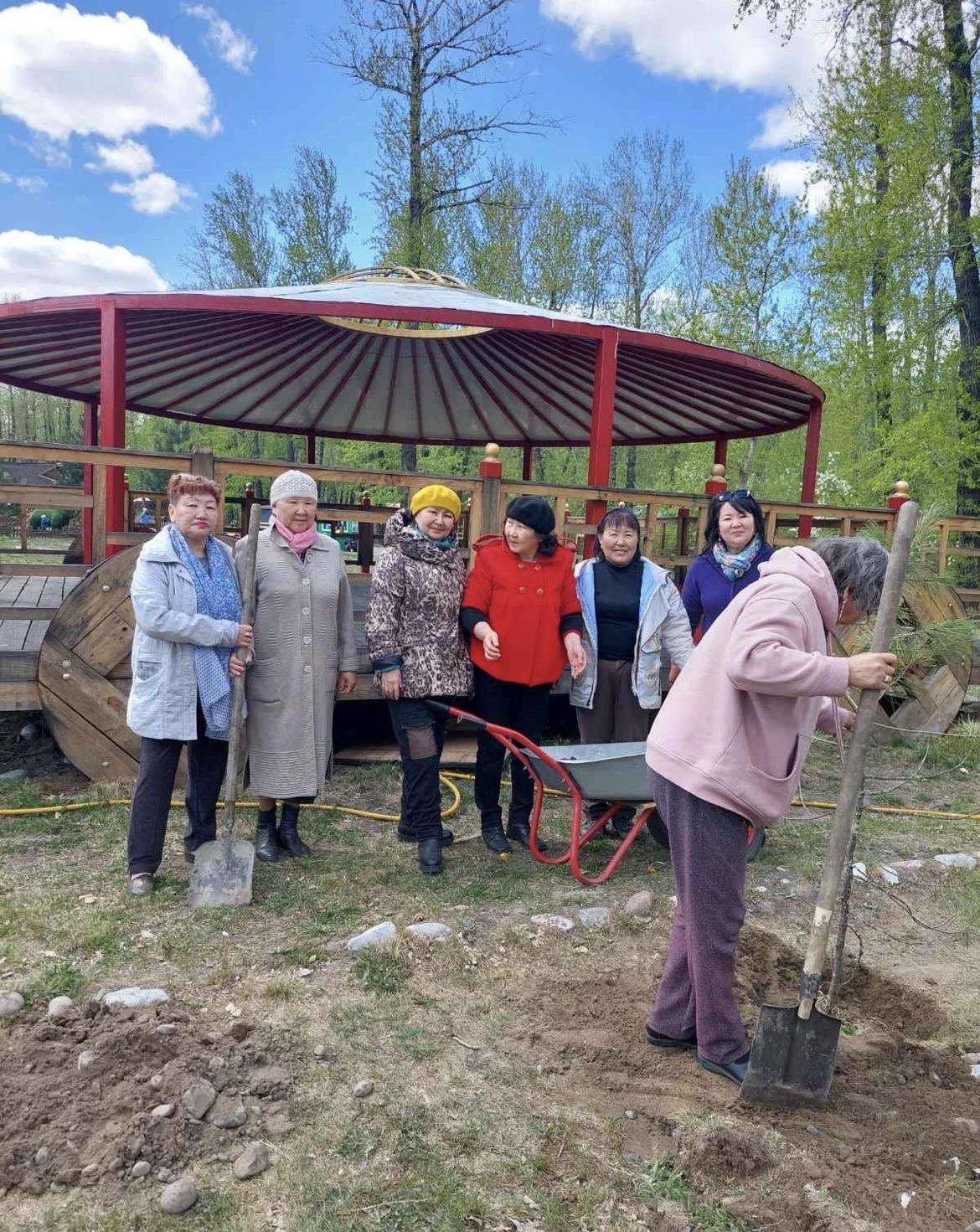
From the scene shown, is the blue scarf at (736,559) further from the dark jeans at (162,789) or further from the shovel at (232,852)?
the dark jeans at (162,789)

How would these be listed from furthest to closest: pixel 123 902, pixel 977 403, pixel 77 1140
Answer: pixel 977 403
pixel 123 902
pixel 77 1140

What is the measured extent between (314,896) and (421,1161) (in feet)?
5.47

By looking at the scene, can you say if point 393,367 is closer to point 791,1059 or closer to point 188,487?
point 188,487

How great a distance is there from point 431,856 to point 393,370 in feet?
24.2

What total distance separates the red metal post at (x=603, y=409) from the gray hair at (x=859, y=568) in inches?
140

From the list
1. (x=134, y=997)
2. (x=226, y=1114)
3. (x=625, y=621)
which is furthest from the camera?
(x=625, y=621)

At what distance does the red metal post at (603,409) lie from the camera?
606 cm

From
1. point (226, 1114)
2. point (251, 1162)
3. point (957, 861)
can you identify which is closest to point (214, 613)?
point (226, 1114)

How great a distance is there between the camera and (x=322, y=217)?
19922mm

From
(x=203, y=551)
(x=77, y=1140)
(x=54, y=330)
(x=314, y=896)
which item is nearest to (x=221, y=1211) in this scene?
(x=77, y=1140)

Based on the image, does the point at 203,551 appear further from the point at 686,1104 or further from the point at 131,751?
the point at 686,1104

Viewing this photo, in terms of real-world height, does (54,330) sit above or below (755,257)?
below

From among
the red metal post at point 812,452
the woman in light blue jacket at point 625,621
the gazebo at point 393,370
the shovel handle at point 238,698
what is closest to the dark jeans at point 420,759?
the shovel handle at point 238,698

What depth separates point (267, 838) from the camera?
3.98m
